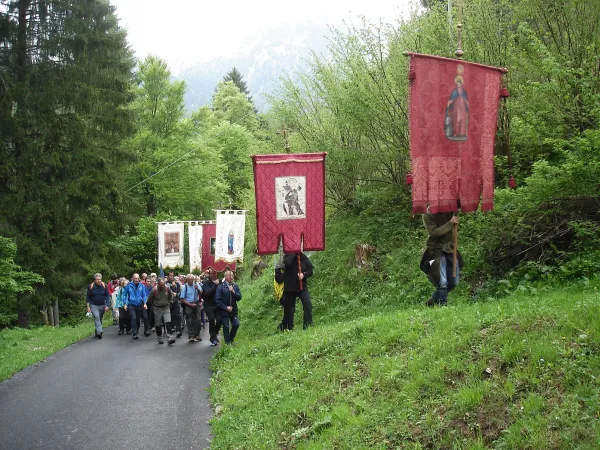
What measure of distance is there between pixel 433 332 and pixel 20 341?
14.7 m

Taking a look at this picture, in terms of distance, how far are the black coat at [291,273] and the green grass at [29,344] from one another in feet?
19.3

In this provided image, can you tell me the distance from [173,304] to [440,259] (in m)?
10.8

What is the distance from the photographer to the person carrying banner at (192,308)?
17000 mm

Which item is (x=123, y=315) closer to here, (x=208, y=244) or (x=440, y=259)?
(x=208, y=244)

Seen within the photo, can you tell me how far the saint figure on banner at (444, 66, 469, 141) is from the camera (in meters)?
9.03

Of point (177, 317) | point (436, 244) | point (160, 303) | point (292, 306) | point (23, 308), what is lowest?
point (23, 308)

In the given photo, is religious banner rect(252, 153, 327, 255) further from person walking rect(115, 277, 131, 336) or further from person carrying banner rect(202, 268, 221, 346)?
person walking rect(115, 277, 131, 336)

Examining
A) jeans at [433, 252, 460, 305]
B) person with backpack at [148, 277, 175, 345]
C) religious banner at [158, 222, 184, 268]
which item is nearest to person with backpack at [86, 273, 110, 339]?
person with backpack at [148, 277, 175, 345]

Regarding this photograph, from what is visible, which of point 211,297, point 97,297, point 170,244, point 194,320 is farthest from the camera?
point 170,244

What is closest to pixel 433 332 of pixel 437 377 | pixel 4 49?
pixel 437 377

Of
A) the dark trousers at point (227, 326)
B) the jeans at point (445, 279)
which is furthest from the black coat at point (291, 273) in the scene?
the jeans at point (445, 279)

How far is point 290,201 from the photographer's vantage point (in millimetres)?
13555

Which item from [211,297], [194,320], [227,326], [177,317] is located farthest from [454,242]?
[177,317]

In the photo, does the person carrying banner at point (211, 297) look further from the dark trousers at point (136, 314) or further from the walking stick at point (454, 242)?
the walking stick at point (454, 242)
